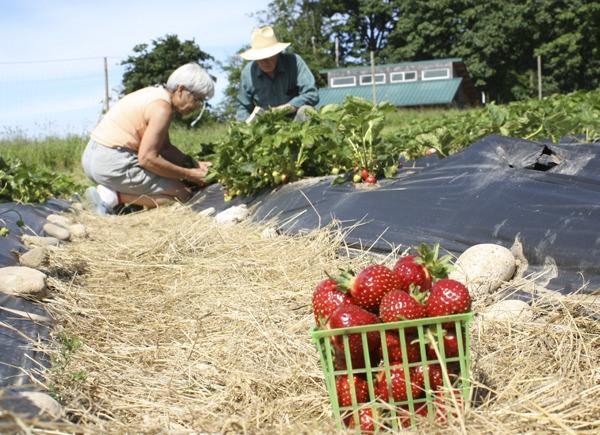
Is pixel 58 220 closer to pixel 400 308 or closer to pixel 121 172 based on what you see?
pixel 121 172

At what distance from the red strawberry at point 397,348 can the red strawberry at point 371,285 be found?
0.10 m

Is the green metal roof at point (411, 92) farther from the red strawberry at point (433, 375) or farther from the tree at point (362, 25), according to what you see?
the red strawberry at point (433, 375)

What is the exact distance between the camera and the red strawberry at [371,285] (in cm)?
177

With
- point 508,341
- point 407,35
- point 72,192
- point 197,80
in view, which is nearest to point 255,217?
point 197,80

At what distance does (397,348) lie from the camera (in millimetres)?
1717

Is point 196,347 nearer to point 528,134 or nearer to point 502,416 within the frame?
point 502,416

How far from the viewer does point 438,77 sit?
33750 mm

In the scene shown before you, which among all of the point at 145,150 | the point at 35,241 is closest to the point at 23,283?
the point at 35,241

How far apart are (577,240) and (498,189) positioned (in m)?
0.65

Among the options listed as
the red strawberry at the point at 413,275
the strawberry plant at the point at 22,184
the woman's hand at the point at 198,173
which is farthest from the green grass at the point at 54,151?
the red strawberry at the point at 413,275

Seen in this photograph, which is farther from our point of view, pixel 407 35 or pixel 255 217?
pixel 407 35

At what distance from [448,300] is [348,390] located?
1.16 feet

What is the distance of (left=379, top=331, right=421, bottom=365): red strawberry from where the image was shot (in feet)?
5.63

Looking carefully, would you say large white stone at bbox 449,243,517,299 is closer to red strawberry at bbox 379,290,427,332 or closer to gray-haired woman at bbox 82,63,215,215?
red strawberry at bbox 379,290,427,332
